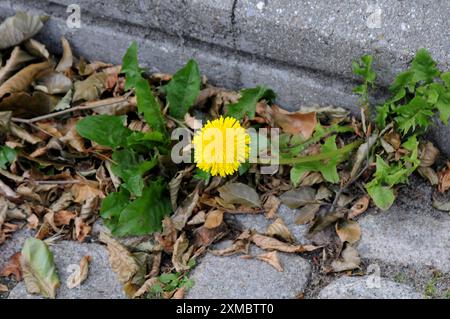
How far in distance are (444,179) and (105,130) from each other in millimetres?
1154

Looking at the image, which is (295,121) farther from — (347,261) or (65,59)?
(65,59)

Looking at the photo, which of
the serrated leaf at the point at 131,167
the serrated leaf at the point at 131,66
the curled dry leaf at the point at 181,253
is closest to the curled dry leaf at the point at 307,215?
the curled dry leaf at the point at 181,253

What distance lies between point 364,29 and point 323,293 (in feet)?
2.86

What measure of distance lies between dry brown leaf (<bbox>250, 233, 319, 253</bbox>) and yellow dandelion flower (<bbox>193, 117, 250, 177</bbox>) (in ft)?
0.81

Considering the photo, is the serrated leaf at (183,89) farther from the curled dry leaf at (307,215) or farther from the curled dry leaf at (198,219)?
the curled dry leaf at (307,215)

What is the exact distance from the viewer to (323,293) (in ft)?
7.12

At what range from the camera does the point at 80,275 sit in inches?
92.0

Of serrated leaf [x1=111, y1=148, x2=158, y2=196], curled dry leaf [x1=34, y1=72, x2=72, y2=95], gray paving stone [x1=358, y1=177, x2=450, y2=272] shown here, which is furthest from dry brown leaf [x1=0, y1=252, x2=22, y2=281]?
gray paving stone [x1=358, y1=177, x2=450, y2=272]

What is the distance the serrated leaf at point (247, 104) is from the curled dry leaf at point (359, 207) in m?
0.46

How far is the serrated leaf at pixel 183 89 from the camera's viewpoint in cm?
252

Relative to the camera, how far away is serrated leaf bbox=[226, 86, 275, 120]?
8.11 ft

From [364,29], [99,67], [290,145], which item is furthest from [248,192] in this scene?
[99,67]

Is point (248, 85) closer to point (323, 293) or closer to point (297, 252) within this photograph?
point (297, 252)
